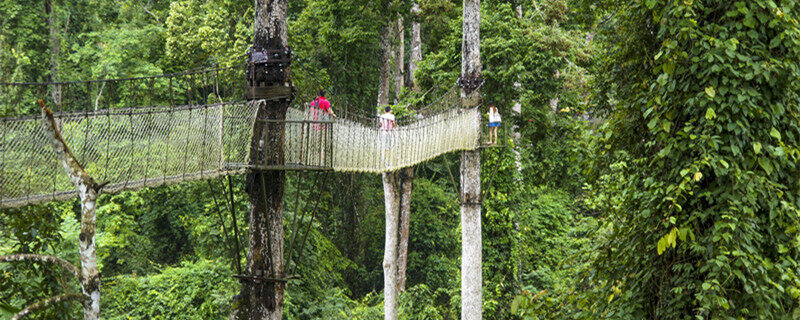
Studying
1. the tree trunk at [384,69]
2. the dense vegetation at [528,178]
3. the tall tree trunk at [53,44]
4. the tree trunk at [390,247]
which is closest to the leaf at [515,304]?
the dense vegetation at [528,178]

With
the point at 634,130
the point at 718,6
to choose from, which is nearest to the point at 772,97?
the point at 718,6

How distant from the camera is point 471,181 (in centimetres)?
940

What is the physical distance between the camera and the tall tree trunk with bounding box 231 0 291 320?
19.5ft

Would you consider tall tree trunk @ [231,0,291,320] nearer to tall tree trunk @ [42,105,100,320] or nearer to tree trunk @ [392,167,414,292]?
tall tree trunk @ [42,105,100,320]

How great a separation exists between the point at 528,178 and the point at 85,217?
388 inches

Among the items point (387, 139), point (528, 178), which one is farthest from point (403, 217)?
point (387, 139)

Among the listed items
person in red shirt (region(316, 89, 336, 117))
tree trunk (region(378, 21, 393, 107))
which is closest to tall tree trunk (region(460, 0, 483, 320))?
person in red shirt (region(316, 89, 336, 117))

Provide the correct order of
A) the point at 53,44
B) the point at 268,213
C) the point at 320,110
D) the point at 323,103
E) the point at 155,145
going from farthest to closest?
1. the point at 53,44
2. the point at 323,103
3. the point at 320,110
4. the point at 268,213
5. the point at 155,145

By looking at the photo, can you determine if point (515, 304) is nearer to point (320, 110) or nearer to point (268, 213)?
point (268, 213)

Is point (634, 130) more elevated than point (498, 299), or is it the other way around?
point (634, 130)

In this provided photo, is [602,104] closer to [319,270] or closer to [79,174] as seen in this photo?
[79,174]

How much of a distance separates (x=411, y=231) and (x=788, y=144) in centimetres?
1428

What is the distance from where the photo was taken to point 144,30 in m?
16.7

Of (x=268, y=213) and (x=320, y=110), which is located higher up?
(x=320, y=110)
